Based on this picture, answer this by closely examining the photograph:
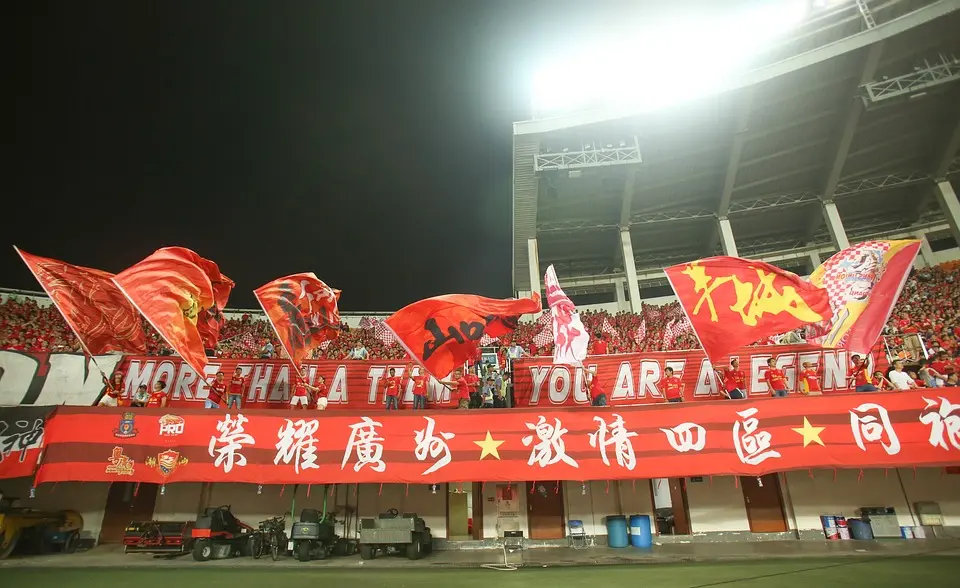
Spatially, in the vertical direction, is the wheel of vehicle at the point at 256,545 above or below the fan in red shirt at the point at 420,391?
below

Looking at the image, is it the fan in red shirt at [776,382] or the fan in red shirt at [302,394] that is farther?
the fan in red shirt at [302,394]

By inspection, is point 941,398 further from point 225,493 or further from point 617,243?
point 617,243

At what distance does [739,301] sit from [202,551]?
1480cm

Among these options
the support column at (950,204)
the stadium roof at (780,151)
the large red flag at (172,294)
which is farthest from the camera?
the support column at (950,204)

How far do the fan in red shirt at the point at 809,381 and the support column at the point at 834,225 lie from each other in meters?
17.4

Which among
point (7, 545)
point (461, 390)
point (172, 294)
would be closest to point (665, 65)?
point (461, 390)

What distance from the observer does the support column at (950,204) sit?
86.3ft

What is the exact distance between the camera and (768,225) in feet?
107

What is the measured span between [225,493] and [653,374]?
14124 millimetres

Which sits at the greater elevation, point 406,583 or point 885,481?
point 885,481

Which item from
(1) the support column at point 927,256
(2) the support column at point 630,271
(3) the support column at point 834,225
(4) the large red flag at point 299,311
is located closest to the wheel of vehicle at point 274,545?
(4) the large red flag at point 299,311

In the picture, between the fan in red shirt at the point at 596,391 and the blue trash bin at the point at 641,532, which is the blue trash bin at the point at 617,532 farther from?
the fan in red shirt at the point at 596,391

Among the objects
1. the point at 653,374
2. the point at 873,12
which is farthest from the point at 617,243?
the point at 653,374

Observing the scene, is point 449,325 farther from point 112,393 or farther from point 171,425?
point 112,393
